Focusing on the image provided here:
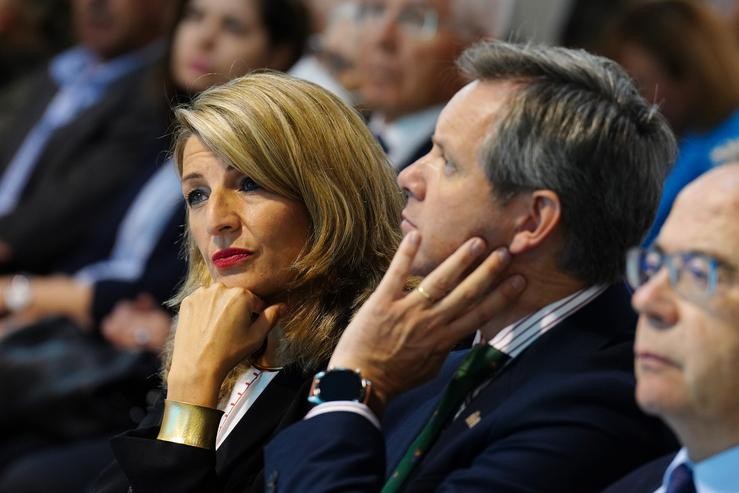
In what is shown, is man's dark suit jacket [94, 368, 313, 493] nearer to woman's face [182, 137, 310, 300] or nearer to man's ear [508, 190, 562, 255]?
woman's face [182, 137, 310, 300]

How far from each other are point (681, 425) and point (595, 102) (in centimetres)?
70

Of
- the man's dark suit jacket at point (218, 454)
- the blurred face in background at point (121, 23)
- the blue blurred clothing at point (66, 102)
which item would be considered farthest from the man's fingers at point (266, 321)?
the blurred face in background at point (121, 23)

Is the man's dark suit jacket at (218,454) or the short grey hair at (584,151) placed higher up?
the short grey hair at (584,151)

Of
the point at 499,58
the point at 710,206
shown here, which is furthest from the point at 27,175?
the point at 710,206

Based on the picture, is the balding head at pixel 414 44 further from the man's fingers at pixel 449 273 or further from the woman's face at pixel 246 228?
the man's fingers at pixel 449 273

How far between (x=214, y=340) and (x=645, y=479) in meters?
1.00

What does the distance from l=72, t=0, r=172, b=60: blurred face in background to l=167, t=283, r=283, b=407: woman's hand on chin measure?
12.1 ft

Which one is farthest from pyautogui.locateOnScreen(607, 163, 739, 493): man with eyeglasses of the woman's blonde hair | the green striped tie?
the woman's blonde hair

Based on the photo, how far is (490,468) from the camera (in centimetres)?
251

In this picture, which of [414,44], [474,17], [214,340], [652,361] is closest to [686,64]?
[474,17]

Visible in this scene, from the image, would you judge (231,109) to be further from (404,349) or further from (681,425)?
(681,425)

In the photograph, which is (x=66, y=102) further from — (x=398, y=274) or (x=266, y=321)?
(x=398, y=274)

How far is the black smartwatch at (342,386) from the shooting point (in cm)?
263

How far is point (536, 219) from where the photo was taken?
2.69 metres
